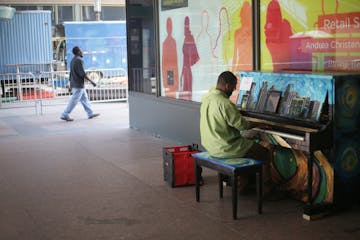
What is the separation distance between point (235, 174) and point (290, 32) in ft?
7.31

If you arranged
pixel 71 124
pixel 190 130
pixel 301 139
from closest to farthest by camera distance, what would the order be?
1. pixel 301 139
2. pixel 190 130
3. pixel 71 124

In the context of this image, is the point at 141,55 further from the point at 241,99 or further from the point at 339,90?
the point at 339,90

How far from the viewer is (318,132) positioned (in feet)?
17.0

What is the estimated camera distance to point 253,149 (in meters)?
5.82

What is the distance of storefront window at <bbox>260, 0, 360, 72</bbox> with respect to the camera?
5926mm

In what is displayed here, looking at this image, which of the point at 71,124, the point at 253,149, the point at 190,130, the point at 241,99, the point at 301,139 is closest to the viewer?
the point at 301,139

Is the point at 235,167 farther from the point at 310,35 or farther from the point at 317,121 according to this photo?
the point at 310,35

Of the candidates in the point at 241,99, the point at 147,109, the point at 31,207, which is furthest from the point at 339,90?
the point at 147,109

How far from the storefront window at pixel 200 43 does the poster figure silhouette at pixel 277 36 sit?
409mm

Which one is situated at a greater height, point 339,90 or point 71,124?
point 339,90

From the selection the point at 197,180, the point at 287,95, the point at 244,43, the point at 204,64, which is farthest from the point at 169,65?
the point at 287,95

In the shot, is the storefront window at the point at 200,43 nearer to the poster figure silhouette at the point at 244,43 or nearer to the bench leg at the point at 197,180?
the poster figure silhouette at the point at 244,43

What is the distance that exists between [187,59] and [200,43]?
53 cm

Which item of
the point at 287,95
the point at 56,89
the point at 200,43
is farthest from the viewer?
the point at 56,89
